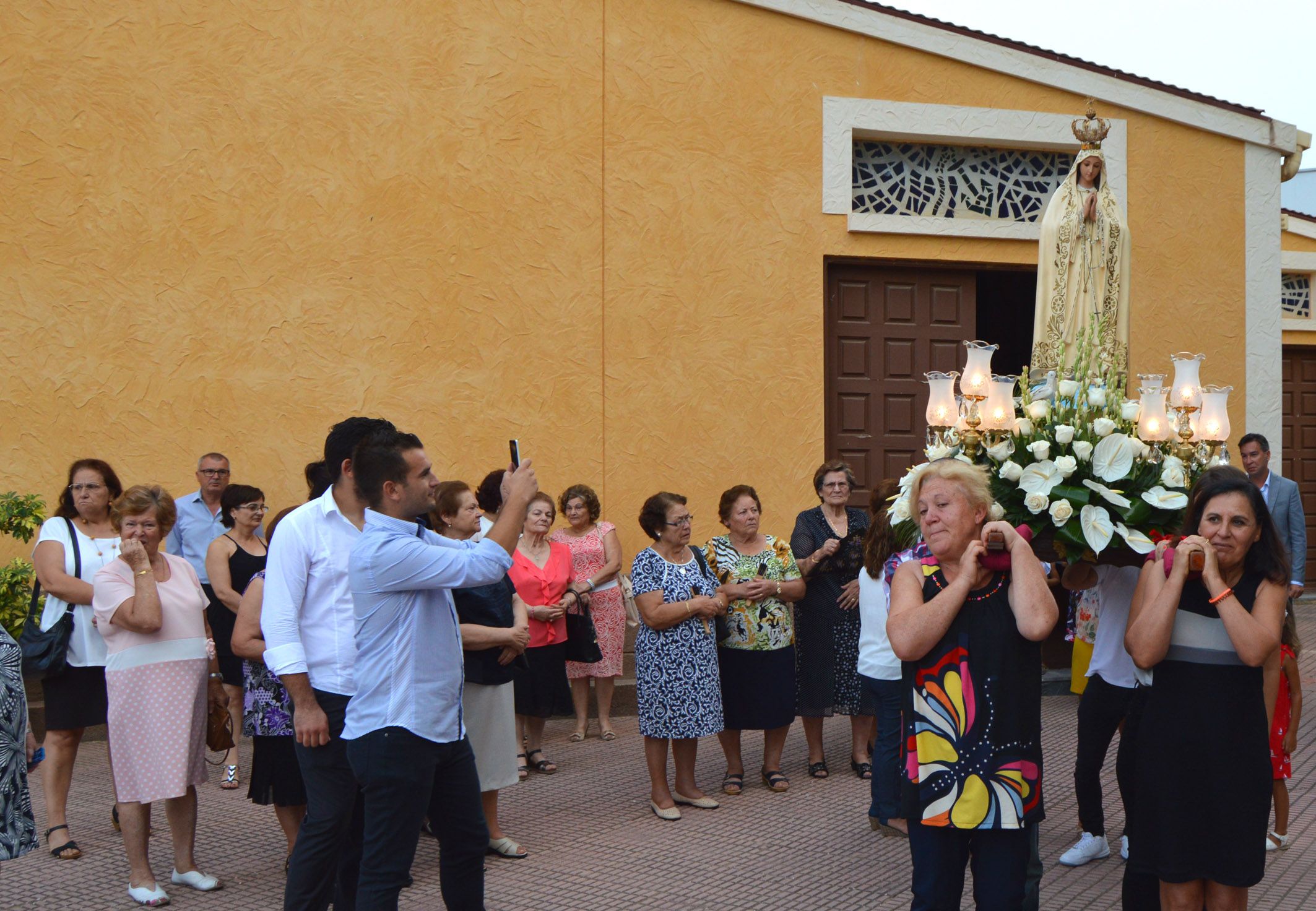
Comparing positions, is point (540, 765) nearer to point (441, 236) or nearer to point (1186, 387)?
point (441, 236)

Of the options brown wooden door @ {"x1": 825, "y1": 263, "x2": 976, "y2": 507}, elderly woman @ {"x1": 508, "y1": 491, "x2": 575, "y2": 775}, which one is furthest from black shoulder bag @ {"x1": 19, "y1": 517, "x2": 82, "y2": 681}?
brown wooden door @ {"x1": 825, "y1": 263, "x2": 976, "y2": 507}

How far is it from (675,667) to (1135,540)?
126 inches

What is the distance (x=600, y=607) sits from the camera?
9219 mm

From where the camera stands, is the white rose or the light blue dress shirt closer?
the light blue dress shirt

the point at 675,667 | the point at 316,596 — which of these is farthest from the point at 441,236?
the point at 316,596

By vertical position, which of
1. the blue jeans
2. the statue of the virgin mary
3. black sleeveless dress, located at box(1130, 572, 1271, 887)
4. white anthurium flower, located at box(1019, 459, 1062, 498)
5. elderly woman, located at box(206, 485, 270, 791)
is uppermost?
the statue of the virgin mary

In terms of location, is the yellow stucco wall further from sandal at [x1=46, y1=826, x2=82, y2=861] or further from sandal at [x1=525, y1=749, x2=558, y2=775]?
sandal at [x1=46, y1=826, x2=82, y2=861]

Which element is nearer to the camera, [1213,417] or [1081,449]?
[1081,449]

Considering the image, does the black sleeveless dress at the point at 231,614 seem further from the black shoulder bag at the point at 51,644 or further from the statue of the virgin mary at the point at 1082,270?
the statue of the virgin mary at the point at 1082,270

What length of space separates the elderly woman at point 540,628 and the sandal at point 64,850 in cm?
269

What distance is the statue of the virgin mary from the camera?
958 cm

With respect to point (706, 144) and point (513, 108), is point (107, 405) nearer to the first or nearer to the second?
point (513, 108)

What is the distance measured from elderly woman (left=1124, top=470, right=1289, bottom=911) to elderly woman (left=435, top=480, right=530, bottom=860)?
9.60ft

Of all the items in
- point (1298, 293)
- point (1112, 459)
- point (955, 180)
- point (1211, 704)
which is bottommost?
point (1211, 704)
